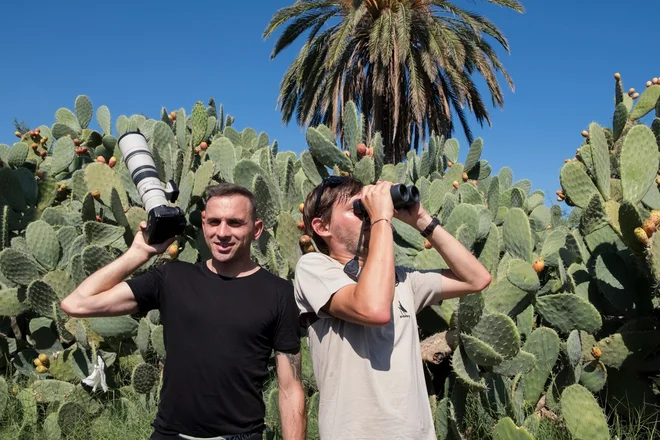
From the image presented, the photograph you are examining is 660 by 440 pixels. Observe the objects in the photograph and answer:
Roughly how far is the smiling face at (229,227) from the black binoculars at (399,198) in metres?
0.44

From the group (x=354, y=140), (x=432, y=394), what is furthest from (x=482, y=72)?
(x=432, y=394)

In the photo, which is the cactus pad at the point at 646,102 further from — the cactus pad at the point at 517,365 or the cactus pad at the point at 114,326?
the cactus pad at the point at 114,326

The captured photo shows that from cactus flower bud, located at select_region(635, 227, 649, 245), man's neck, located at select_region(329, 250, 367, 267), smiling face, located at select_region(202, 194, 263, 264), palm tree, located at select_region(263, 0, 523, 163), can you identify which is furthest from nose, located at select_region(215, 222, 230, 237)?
palm tree, located at select_region(263, 0, 523, 163)

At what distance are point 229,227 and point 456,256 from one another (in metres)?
0.76

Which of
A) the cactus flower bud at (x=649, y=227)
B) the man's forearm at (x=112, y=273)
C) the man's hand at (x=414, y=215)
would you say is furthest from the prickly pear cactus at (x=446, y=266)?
the man's forearm at (x=112, y=273)

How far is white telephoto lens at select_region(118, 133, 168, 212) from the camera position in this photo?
7.00 ft

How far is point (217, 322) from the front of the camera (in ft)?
6.30

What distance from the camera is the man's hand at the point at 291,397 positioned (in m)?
1.96

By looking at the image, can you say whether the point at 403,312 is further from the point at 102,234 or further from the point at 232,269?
the point at 102,234

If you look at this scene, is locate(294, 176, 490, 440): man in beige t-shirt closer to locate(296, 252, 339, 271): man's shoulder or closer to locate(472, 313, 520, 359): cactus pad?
locate(296, 252, 339, 271): man's shoulder

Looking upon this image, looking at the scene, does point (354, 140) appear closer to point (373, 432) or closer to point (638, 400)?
point (638, 400)

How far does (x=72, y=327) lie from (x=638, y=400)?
3095 mm

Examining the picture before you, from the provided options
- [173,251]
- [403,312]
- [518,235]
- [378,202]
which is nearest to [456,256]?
[403,312]

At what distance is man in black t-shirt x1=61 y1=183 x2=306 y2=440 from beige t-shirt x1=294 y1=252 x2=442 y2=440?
0.78 feet
